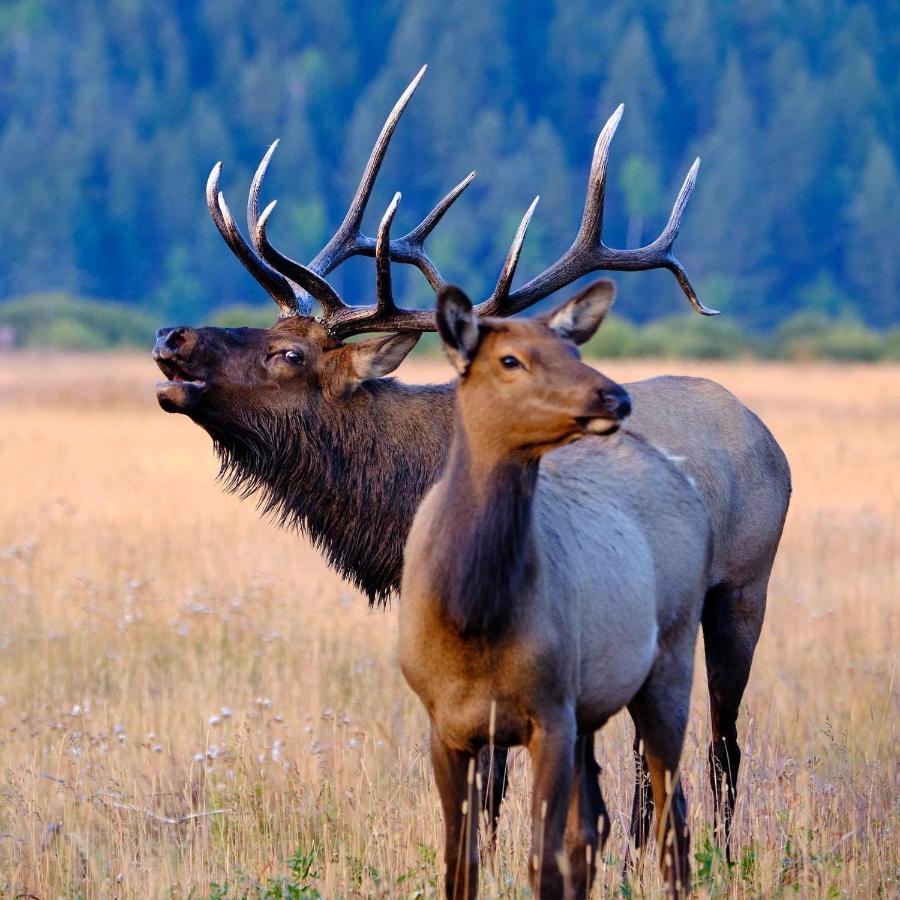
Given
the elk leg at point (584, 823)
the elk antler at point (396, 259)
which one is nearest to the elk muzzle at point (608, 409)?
the elk leg at point (584, 823)

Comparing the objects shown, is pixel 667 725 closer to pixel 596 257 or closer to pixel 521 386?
pixel 521 386

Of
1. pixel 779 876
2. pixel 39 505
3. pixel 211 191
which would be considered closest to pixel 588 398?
pixel 779 876

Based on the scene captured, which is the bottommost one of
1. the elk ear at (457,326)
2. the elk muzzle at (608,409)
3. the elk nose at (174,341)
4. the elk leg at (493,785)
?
the elk leg at (493,785)

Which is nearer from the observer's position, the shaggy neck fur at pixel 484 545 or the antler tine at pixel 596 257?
the shaggy neck fur at pixel 484 545

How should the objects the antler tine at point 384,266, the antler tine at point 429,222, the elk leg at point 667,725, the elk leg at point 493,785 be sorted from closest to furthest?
the elk leg at point 667,725 < the elk leg at point 493,785 < the antler tine at point 384,266 < the antler tine at point 429,222

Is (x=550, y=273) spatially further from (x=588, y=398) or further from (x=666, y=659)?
(x=588, y=398)

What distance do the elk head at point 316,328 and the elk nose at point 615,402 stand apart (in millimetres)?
2006

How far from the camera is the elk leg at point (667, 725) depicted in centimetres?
532

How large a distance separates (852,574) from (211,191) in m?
6.35

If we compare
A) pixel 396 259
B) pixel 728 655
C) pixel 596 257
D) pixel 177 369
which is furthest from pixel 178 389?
pixel 728 655

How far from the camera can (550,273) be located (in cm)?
685

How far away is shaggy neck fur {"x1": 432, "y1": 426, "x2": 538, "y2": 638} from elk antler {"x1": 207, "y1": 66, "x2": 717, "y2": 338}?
76.2 inches

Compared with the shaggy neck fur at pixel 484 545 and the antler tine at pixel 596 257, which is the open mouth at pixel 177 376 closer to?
the antler tine at pixel 596 257

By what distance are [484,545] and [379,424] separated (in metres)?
2.28
